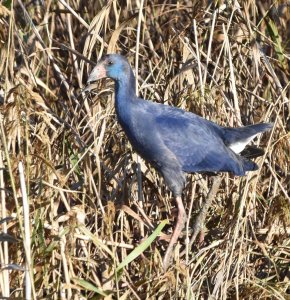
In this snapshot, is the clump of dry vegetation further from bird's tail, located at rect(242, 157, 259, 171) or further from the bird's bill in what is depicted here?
the bird's bill

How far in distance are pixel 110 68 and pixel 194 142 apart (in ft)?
1.69

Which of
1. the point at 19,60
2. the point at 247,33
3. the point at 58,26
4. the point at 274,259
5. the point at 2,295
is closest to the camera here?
the point at 2,295

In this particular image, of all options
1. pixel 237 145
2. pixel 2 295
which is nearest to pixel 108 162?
pixel 237 145

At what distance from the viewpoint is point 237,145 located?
3.49m

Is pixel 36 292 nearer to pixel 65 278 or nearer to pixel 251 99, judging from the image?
pixel 65 278

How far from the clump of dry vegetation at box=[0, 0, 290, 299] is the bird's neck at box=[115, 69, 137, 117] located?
0.34 feet

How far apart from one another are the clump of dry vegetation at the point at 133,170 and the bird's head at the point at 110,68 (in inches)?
5.6

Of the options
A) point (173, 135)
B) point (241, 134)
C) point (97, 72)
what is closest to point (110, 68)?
point (97, 72)

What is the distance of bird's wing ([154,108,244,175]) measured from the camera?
3.39 meters

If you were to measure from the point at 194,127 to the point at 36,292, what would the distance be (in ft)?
3.50

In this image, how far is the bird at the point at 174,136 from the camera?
3.29 metres

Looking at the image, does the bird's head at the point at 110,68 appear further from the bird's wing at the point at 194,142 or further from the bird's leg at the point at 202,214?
the bird's leg at the point at 202,214

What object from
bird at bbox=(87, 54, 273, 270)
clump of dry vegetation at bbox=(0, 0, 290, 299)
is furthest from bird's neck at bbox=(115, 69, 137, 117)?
clump of dry vegetation at bbox=(0, 0, 290, 299)

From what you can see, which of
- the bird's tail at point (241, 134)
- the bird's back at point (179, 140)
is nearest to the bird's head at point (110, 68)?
the bird's back at point (179, 140)
